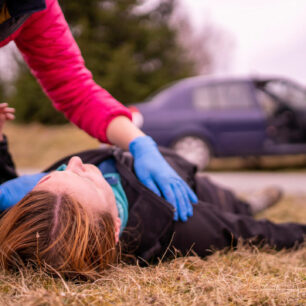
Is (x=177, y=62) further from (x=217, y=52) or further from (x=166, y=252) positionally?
(x=166, y=252)

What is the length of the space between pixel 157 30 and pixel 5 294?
1306 centimetres

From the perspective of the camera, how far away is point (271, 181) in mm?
4969

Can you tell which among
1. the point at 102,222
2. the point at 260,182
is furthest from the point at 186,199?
the point at 260,182

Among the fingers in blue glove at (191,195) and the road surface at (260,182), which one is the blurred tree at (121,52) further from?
the fingers in blue glove at (191,195)

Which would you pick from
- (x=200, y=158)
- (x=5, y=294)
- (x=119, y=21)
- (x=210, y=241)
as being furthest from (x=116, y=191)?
(x=119, y=21)

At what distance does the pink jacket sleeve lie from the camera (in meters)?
2.05

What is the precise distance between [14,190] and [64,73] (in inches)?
29.8

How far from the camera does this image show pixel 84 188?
5.09ft

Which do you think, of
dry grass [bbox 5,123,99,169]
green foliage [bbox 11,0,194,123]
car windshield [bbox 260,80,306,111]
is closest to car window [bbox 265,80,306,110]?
car windshield [bbox 260,80,306,111]

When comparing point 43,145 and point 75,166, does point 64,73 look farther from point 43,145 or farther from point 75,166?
point 43,145

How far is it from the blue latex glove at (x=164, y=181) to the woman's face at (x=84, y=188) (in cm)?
31

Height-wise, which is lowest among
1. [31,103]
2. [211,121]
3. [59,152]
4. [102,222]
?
[59,152]

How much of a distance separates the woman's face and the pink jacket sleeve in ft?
1.87

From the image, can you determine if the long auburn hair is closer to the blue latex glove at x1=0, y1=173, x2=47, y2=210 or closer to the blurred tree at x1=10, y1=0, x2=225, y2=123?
the blue latex glove at x1=0, y1=173, x2=47, y2=210
